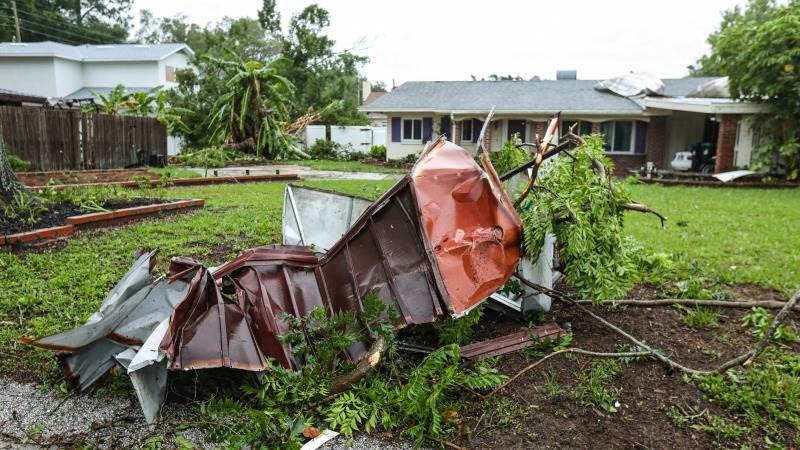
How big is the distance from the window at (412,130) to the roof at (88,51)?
18822 mm

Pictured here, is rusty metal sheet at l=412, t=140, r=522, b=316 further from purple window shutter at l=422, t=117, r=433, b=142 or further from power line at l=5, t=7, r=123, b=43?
power line at l=5, t=7, r=123, b=43

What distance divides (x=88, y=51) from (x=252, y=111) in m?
19.8

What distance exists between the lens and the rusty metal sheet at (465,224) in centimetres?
371

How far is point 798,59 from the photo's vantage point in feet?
56.0

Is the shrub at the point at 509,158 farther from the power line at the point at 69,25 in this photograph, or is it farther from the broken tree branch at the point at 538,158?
the power line at the point at 69,25

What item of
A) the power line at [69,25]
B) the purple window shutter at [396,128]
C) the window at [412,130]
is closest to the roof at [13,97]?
the purple window shutter at [396,128]

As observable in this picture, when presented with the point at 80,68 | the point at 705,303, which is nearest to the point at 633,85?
the point at 705,303

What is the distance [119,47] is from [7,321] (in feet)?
129

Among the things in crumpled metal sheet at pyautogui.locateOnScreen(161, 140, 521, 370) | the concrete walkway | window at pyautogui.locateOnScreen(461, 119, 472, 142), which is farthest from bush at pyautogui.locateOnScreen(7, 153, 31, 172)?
window at pyautogui.locateOnScreen(461, 119, 472, 142)

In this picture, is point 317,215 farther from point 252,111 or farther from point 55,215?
point 252,111

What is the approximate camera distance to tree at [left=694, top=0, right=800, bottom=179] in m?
17.0

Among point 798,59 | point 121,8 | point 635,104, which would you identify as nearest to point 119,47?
point 121,8

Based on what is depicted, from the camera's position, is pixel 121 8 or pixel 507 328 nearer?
pixel 507 328

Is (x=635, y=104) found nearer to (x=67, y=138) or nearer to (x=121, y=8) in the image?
(x=67, y=138)
